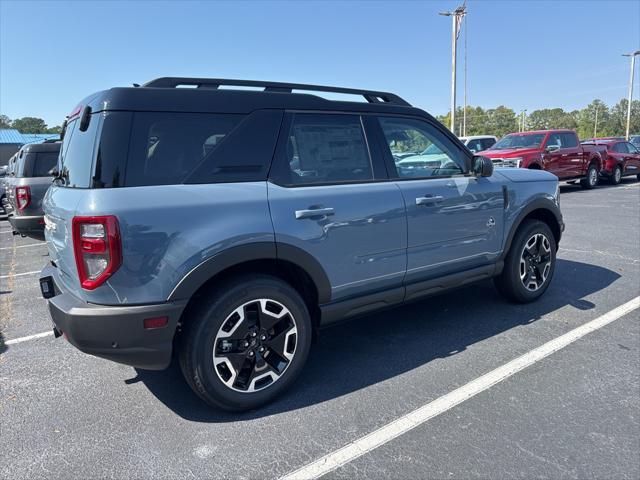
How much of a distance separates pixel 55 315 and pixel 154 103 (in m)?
1.39

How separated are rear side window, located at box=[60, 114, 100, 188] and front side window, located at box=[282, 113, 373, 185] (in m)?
1.14

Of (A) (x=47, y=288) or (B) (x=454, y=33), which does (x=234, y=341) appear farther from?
(B) (x=454, y=33)

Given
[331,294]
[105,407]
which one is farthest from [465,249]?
[105,407]

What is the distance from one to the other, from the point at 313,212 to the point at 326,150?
0.55 metres

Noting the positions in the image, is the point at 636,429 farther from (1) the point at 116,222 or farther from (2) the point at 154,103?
(2) the point at 154,103

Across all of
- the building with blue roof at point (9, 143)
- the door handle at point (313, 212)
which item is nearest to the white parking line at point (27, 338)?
the door handle at point (313, 212)

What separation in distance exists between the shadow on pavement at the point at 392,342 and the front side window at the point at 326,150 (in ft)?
4.61

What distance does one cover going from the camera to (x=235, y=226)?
2711 millimetres

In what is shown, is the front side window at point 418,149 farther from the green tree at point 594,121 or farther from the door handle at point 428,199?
the green tree at point 594,121

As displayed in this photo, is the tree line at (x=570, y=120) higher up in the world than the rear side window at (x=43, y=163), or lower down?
higher up

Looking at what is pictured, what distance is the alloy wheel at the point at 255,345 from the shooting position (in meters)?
2.80

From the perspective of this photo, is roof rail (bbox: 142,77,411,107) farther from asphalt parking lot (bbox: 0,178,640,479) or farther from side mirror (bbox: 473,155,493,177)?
asphalt parking lot (bbox: 0,178,640,479)

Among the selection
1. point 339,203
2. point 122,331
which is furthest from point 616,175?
point 122,331

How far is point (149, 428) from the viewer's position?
2762mm
